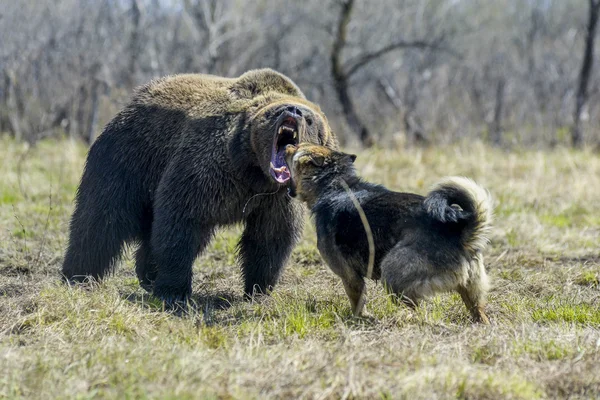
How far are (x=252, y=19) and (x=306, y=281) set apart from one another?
43.4ft

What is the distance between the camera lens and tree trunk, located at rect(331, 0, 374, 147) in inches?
648

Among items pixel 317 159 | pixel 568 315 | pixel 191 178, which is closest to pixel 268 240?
pixel 191 178

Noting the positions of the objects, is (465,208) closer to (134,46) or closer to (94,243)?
(94,243)

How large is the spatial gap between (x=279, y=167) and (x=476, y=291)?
196cm

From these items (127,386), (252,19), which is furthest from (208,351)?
(252,19)

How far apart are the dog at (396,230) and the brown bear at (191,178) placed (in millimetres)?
391

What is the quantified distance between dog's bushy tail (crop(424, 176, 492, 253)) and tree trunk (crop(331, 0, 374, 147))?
10965mm

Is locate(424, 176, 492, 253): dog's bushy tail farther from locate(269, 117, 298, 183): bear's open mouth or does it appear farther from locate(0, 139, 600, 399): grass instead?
locate(269, 117, 298, 183): bear's open mouth

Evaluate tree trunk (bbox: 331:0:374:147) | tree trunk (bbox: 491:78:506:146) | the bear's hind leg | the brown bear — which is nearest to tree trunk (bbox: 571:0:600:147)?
tree trunk (bbox: 491:78:506:146)

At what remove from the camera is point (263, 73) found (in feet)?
23.8

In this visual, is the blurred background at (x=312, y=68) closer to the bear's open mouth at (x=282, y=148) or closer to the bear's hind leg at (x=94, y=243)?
the bear's hind leg at (x=94, y=243)

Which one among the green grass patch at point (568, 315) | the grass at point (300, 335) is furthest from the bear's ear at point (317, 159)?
the green grass patch at point (568, 315)

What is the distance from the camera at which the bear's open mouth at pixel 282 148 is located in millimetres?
6520

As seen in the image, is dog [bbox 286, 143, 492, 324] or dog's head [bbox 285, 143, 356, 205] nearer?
dog [bbox 286, 143, 492, 324]
